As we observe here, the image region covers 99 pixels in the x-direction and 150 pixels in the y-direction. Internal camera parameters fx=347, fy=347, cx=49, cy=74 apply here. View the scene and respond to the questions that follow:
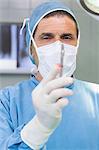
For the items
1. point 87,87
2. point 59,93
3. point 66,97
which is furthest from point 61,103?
point 87,87

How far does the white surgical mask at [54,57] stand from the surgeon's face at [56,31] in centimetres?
2

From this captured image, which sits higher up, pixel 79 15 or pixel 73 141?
pixel 79 15

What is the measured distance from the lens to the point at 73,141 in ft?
4.34

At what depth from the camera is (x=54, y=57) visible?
1.34 meters

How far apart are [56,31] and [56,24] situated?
3 cm

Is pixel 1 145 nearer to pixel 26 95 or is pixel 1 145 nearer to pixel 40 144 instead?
pixel 40 144

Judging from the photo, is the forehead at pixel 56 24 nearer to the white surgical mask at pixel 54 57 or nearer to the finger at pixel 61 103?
the white surgical mask at pixel 54 57

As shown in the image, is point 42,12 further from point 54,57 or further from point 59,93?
point 59,93

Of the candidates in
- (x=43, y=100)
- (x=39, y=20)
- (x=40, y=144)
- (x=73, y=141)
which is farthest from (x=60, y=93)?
(x=39, y=20)

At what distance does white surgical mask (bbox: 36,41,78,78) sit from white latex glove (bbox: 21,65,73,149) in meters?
A: 0.40

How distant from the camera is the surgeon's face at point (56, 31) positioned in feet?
4.43

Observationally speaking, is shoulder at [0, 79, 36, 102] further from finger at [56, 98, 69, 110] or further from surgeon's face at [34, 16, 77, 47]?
finger at [56, 98, 69, 110]

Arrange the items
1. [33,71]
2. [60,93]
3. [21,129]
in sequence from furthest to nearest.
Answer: [33,71] < [21,129] < [60,93]

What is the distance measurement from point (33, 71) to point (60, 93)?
56cm
